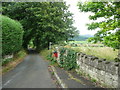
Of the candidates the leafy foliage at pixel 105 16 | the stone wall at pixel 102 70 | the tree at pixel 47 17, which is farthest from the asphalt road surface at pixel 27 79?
the tree at pixel 47 17

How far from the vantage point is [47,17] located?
856 inches

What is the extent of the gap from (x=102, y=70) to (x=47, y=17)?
17.0 meters

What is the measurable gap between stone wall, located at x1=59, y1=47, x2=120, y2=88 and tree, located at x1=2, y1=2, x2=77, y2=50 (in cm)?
1407

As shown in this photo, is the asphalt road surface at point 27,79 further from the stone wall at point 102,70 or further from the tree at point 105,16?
the tree at point 105,16

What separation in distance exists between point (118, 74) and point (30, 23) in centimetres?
2342

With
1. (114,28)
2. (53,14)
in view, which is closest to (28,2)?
(53,14)

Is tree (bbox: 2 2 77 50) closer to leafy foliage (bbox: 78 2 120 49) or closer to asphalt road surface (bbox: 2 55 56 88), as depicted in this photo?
asphalt road surface (bbox: 2 55 56 88)

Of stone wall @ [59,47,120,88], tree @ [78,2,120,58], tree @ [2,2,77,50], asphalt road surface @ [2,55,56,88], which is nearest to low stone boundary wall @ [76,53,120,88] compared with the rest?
stone wall @ [59,47,120,88]

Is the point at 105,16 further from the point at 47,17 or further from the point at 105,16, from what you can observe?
the point at 47,17

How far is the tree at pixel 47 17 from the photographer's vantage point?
2225 centimetres

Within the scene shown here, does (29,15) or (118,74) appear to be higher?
(29,15)

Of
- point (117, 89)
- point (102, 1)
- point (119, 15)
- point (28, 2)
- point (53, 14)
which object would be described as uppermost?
point (28, 2)

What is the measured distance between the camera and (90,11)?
6.89 meters

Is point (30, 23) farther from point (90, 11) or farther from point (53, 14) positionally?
point (90, 11)
